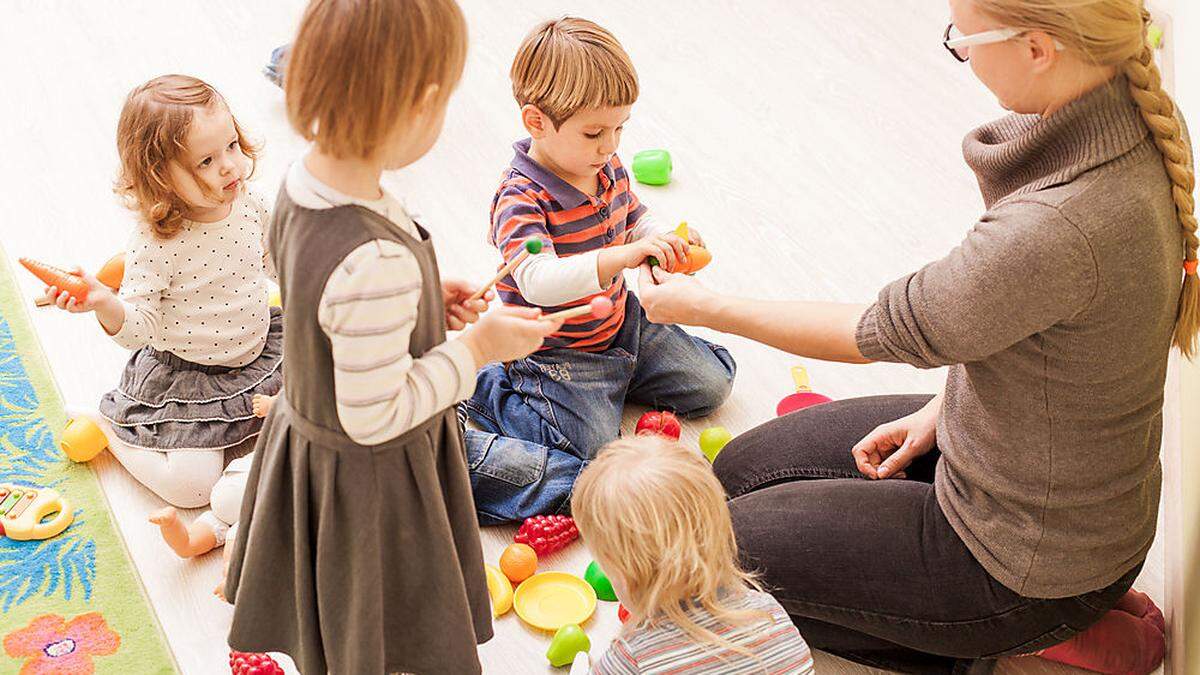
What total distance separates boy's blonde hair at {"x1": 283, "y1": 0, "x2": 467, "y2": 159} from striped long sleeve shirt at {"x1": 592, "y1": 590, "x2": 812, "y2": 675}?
0.53 m

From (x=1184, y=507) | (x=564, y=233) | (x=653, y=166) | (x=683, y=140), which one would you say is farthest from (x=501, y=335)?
(x=683, y=140)

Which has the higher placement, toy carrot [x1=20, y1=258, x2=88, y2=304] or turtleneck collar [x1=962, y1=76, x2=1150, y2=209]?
turtleneck collar [x1=962, y1=76, x2=1150, y2=209]

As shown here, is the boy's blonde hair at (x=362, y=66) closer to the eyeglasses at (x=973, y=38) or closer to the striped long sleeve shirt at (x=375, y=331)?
the striped long sleeve shirt at (x=375, y=331)

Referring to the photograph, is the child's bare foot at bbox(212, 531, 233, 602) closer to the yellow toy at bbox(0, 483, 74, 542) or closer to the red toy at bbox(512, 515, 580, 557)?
the yellow toy at bbox(0, 483, 74, 542)

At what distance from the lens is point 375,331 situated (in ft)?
3.54

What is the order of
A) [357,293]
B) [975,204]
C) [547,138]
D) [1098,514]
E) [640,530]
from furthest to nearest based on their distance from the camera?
1. [975,204]
2. [547,138]
3. [1098,514]
4. [640,530]
5. [357,293]

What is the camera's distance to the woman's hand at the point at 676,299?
1434 mm

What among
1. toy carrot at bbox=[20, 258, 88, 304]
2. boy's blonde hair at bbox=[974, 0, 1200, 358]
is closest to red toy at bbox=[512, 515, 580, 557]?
toy carrot at bbox=[20, 258, 88, 304]

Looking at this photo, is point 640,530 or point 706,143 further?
point 706,143

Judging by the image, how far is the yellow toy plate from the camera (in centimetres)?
162

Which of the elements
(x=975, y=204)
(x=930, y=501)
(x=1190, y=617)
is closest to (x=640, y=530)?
(x=930, y=501)

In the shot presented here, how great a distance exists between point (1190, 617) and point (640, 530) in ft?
2.38

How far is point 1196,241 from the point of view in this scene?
1.24m

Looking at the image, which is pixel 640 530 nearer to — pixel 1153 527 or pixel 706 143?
pixel 1153 527
